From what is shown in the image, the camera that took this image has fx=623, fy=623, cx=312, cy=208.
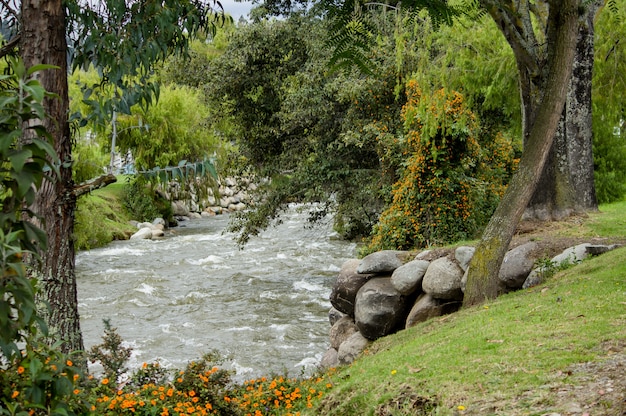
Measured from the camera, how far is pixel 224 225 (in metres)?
27.2

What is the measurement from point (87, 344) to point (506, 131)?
1073 centimetres

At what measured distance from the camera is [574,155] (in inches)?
452

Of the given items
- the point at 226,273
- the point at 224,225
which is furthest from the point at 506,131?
the point at 224,225

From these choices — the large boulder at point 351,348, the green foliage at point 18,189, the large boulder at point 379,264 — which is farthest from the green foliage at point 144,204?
the green foliage at point 18,189

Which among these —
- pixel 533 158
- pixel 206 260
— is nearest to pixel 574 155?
pixel 533 158

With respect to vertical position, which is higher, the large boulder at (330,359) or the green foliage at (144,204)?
the green foliage at (144,204)

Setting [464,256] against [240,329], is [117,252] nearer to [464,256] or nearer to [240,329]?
[240,329]

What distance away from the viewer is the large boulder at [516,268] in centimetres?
858

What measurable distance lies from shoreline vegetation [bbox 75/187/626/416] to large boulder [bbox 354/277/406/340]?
1313 mm

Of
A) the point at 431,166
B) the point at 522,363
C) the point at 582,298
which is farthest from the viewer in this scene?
the point at 431,166

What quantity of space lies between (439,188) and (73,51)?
24.1 ft

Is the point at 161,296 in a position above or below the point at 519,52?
below

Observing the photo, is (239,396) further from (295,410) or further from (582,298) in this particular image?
(582,298)

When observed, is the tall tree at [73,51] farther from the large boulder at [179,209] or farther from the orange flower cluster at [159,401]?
the large boulder at [179,209]
